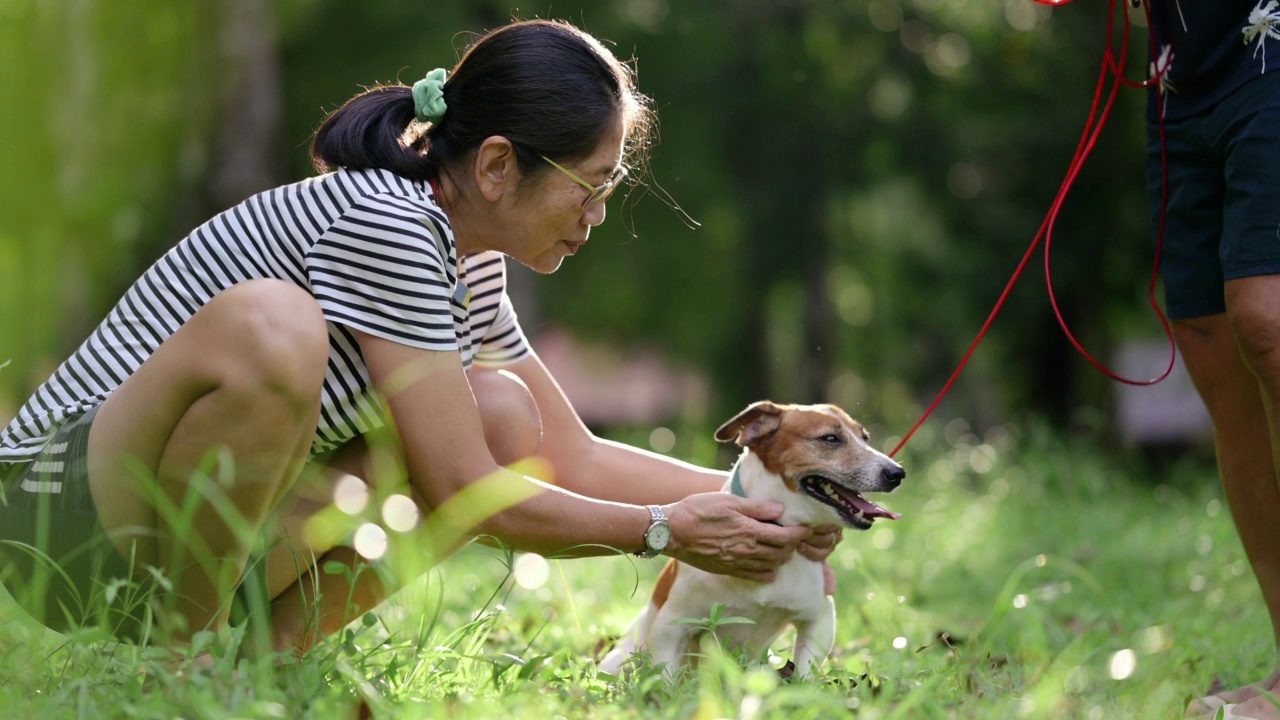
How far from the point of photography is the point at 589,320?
16000 millimetres

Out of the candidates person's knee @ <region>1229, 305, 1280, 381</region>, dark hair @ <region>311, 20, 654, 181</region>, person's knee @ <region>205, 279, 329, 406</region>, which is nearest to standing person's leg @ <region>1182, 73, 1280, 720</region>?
person's knee @ <region>1229, 305, 1280, 381</region>

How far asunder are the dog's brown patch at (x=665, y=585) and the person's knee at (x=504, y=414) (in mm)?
513

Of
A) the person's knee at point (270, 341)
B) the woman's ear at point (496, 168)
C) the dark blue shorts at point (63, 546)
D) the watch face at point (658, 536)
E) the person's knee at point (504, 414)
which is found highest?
the woman's ear at point (496, 168)

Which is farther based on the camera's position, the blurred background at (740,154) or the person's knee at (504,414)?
the blurred background at (740,154)

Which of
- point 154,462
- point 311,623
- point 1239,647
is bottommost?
point 1239,647

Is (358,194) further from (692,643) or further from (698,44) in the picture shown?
(698,44)

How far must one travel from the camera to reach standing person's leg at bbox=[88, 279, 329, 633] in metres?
2.22

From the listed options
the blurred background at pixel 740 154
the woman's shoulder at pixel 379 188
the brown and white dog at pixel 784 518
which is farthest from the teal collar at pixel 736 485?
the blurred background at pixel 740 154

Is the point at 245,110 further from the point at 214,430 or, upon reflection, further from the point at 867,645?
the point at 214,430

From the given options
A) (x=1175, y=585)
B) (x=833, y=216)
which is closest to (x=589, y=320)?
(x=833, y=216)

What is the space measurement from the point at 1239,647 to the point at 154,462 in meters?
2.90

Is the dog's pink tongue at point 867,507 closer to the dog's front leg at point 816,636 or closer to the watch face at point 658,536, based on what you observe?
the dog's front leg at point 816,636

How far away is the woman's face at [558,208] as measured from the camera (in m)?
2.66

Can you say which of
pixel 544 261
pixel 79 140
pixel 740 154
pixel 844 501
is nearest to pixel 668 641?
pixel 844 501
